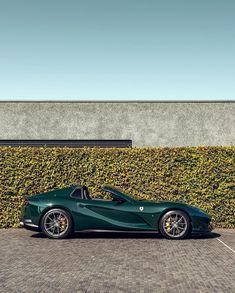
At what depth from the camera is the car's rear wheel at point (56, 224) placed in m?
11.4

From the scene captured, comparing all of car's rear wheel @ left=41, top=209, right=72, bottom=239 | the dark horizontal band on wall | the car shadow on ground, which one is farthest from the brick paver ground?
the dark horizontal band on wall

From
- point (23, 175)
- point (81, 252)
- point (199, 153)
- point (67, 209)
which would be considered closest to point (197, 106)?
point (199, 153)

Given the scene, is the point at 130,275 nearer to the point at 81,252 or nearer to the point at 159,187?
the point at 81,252

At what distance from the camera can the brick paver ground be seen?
682 centimetres

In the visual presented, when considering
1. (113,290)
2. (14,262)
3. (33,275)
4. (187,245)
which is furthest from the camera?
(187,245)

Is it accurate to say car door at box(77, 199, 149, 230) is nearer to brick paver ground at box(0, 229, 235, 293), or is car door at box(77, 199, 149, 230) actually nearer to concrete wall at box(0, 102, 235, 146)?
brick paver ground at box(0, 229, 235, 293)

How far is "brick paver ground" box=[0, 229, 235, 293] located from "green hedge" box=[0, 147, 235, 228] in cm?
210

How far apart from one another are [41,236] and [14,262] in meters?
3.47

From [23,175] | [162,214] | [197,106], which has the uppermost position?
[197,106]

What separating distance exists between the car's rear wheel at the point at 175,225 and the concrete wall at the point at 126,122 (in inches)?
358

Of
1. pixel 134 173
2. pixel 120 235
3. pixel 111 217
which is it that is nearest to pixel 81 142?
pixel 134 173

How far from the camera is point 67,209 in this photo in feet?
37.5

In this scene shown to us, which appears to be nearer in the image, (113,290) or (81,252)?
(113,290)

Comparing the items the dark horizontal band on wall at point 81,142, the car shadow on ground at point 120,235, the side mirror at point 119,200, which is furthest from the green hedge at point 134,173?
the dark horizontal band on wall at point 81,142
